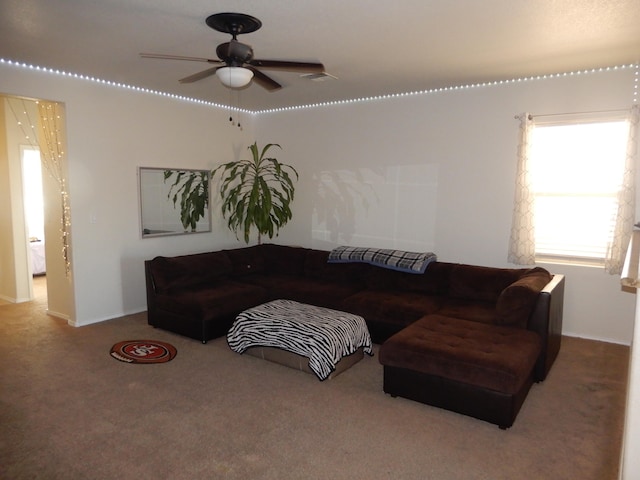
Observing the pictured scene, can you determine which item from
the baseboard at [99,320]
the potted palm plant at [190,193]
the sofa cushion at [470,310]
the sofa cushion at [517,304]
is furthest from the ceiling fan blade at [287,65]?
the baseboard at [99,320]

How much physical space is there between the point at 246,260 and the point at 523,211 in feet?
10.2

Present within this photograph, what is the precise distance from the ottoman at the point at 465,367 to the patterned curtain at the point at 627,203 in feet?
4.63

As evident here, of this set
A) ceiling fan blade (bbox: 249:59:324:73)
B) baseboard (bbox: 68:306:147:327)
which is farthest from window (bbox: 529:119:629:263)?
baseboard (bbox: 68:306:147:327)

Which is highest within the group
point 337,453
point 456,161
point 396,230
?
point 456,161

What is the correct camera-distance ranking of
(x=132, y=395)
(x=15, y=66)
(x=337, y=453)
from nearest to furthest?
(x=337, y=453)
(x=132, y=395)
(x=15, y=66)

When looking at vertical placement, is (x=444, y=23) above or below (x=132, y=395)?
above

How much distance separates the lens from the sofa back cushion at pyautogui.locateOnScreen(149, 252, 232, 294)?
177 inches

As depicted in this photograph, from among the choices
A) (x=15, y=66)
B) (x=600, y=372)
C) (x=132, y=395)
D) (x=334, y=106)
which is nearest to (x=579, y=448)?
(x=600, y=372)

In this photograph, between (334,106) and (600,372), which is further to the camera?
(334,106)

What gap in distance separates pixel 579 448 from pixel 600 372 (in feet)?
4.10

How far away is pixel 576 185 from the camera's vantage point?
4.20 meters

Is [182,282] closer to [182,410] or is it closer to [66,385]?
[66,385]

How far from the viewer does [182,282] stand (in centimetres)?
465

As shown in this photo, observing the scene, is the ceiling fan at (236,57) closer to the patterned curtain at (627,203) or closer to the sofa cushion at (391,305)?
the sofa cushion at (391,305)
